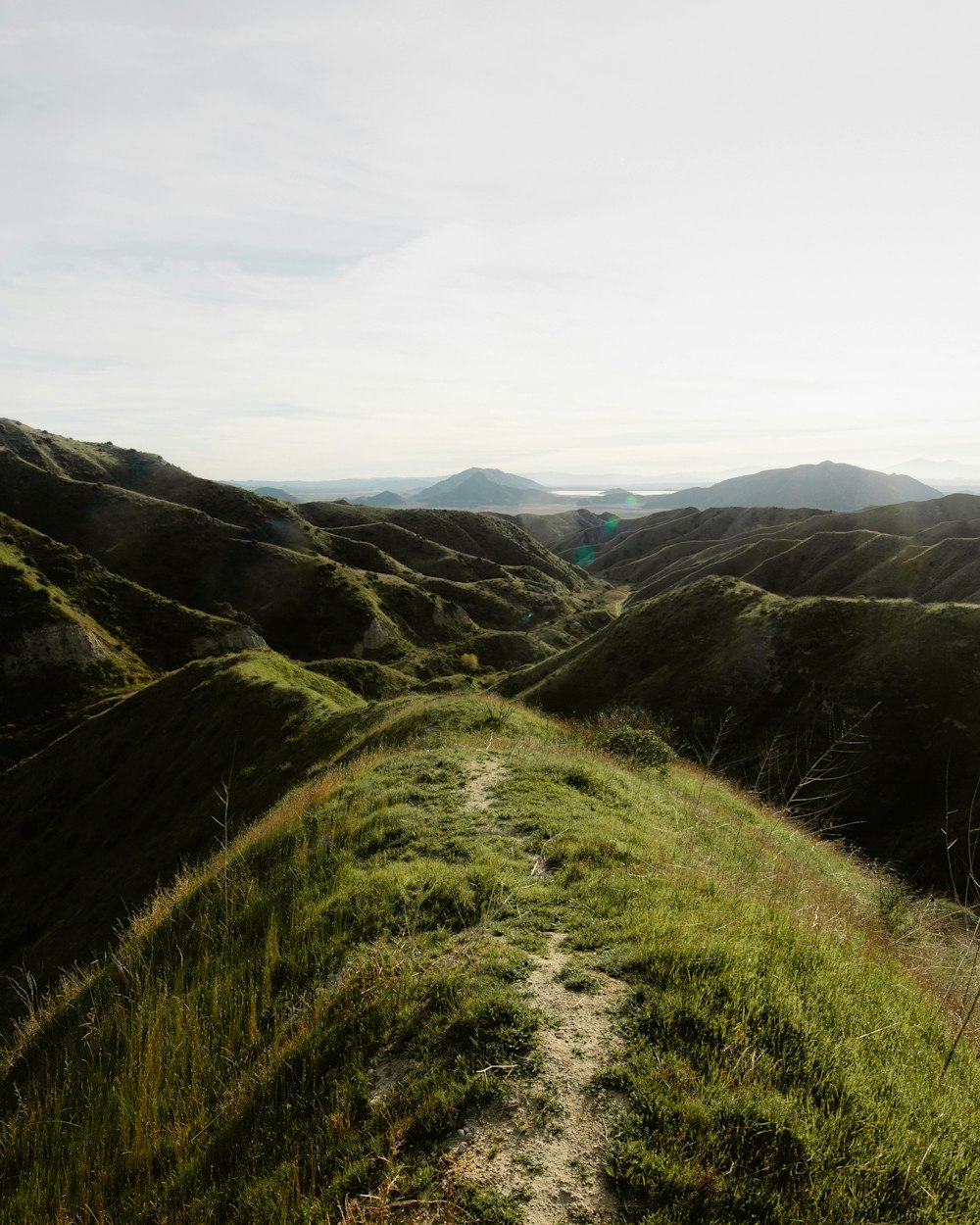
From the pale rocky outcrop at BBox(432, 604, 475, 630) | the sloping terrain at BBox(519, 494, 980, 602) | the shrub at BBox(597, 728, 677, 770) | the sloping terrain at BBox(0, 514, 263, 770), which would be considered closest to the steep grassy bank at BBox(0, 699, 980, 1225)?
the shrub at BBox(597, 728, 677, 770)

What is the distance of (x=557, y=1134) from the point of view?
3.76 m

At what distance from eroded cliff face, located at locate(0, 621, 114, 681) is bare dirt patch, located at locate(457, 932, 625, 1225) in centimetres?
6883

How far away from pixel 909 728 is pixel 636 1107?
30.2 metres

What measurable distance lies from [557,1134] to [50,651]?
230 feet

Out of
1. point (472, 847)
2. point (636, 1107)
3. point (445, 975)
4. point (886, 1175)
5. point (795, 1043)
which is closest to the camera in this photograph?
point (886, 1175)

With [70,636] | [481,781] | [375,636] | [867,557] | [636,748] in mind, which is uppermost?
[867,557]

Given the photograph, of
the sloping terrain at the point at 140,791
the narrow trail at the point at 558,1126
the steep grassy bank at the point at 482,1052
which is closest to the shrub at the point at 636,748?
the steep grassy bank at the point at 482,1052

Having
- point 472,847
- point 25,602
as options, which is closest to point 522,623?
point 25,602

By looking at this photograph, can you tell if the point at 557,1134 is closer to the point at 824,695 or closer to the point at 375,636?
the point at 824,695

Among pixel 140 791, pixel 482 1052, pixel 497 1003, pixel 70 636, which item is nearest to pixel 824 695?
pixel 497 1003

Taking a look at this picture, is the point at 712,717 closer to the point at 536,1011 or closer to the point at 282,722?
the point at 282,722

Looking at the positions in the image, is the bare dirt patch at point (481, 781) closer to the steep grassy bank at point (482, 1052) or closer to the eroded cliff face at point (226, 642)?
the steep grassy bank at point (482, 1052)

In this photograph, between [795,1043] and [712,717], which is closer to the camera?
[795,1043]

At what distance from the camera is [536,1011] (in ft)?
15.8
